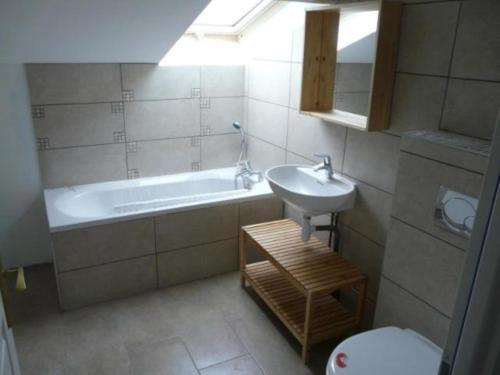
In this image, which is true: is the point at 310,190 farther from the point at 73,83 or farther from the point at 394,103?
the point at 73,83

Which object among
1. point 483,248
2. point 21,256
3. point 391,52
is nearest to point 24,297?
point 21,256

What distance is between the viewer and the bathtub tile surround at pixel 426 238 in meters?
1.62

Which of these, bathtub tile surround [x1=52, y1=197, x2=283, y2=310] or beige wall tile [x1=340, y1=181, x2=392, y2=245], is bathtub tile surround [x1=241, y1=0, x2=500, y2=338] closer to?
beige wall tile [x1=340, y1=181, x2=392, y2=245]

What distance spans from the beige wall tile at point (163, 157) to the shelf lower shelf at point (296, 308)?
1.18 m

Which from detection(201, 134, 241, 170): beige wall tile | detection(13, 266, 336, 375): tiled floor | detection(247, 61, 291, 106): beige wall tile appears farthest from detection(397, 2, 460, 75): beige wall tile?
detection(201, 134, 241, 170): beige wall tile

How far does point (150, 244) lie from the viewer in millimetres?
2789

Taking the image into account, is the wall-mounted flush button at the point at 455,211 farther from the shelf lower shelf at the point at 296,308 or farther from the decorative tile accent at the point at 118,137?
the decorative tile accent at the point at 118,137

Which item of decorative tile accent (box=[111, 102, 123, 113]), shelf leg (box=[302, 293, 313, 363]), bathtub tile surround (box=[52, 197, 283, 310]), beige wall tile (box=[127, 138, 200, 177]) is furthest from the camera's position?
beige wall tile (box=[127, 138, 200, 177])

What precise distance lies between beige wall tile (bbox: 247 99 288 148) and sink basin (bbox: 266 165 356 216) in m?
0.52

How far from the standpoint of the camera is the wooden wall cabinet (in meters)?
1.97

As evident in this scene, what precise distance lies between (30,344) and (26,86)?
5.52 feet

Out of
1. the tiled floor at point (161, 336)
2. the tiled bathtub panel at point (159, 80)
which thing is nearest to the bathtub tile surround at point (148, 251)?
the tiled floor at point (161, 336)

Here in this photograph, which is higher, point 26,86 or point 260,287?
point 26,86

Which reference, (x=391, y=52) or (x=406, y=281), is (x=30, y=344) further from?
(x=391, y=52)
